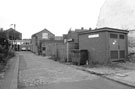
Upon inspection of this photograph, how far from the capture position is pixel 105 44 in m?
10.9

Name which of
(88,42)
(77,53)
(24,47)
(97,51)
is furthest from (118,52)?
(24,47)

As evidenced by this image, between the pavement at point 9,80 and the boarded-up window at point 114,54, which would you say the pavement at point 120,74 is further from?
the pavement at point 9,80

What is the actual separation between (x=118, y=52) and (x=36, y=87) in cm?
820

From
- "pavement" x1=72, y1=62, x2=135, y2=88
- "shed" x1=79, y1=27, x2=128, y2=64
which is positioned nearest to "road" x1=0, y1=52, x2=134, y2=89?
"pavement" x1=72, y1=62, x2=135, y2=88

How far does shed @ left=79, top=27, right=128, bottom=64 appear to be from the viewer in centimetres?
1096

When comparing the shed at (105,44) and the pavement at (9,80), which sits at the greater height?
the shed at (105,44)

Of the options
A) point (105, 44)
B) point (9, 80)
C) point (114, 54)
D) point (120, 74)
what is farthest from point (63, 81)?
point (114, 54)

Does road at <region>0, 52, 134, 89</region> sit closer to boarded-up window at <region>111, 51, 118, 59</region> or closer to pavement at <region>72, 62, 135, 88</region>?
pavement at <region>72, 62, 135, 88</region>

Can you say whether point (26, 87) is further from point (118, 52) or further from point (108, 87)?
point (118, 52)

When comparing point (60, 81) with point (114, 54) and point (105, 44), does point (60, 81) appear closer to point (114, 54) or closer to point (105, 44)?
point (105, 44)

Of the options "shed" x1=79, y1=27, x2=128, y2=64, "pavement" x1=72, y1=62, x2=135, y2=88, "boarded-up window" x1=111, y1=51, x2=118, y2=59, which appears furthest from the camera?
"boarded-up window" x1=111, y1=51, x2=118, y2=59

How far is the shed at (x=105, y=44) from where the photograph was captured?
432 inches

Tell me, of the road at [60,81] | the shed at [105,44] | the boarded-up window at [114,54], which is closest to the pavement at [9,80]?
the road at [60,81]

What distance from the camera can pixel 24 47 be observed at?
59281 mm
